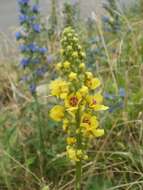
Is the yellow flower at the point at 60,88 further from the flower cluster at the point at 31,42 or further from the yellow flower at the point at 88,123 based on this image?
the flower cluster at the point at 31,42

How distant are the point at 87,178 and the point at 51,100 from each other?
0.66 metres

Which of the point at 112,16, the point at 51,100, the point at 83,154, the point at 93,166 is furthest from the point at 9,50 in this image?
the point at 83,154

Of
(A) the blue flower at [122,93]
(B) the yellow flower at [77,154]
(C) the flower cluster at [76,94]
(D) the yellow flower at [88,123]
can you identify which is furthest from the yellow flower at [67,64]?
(A) the blue flower at [122,93]

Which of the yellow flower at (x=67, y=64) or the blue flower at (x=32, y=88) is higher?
the yellow flower at (x=67, y=64)

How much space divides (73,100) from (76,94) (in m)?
0.02

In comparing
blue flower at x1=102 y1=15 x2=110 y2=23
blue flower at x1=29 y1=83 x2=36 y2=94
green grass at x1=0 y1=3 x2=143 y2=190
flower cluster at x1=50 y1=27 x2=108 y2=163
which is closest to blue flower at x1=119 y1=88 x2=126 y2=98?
green grass at x1=0 y1=3 x2=143 y2=190

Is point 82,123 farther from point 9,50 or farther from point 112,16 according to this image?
point 9,50

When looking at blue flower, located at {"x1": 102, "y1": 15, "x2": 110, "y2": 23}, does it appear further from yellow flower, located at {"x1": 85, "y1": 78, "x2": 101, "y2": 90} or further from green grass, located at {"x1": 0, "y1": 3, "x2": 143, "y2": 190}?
yellow flower, located at {"x1": 85, "y1": 78, "x2": 101, "y2": 90}

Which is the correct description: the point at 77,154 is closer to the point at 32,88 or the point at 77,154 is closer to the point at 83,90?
the point at 83,90

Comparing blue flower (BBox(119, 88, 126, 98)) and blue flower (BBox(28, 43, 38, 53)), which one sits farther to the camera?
blue flower (BBox(28, 43, 38, 53))

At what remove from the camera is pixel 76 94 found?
2023 mm

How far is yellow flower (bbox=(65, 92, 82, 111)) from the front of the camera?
2.02 metres

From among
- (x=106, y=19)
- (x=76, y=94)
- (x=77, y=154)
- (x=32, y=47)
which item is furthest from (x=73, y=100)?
(x=106, y=19)

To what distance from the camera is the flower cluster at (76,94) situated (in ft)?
6.62
